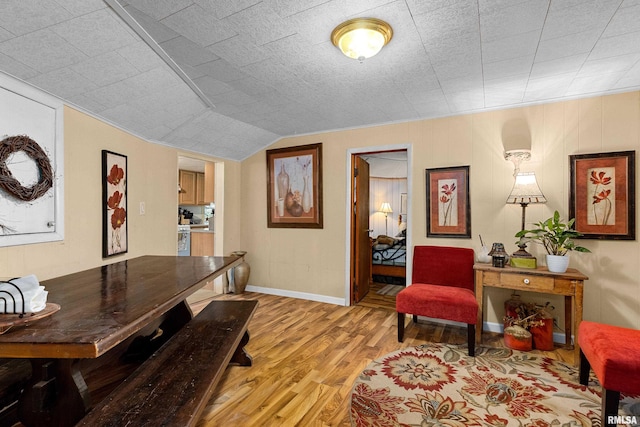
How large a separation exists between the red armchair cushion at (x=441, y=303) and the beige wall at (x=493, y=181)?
704mm

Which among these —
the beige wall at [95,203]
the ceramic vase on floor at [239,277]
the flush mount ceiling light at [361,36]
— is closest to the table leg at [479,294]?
the flush mount ceiling light at [361,36]

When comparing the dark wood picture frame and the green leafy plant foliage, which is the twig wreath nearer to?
the dark wood picture frame

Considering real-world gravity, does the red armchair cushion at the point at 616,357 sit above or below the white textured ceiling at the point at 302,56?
below

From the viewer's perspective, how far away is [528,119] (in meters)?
3.03

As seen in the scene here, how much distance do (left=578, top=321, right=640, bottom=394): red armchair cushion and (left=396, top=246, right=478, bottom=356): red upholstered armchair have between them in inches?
32.2

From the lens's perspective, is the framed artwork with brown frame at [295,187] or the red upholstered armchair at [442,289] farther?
the framed artwork with brown frame at [295,187]

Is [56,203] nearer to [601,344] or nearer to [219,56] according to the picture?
[219,56]

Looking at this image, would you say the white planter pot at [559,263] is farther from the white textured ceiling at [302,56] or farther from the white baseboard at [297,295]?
the white baseboard at [297,295]

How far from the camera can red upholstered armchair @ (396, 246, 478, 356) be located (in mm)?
2582

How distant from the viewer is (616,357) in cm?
161

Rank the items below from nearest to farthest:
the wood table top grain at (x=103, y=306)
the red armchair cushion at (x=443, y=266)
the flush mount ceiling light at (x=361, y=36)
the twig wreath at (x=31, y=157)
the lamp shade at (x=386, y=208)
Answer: the wood table top grain at (x=103, y=306), the flush mount ceiling light at (x=361, y=36), the twig wreath at (x=31, y=157), the red armchair cushion at (x=443, y=266), the lamp shade at (x=386, y=208)

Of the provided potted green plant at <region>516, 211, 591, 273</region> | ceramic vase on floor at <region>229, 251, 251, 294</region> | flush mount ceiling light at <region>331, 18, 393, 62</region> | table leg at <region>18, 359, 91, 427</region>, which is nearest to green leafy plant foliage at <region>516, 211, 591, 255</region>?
potted green plant at <region>516, 211, 591, 273</region>

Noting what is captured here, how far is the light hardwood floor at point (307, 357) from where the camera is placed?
1817 millimetres

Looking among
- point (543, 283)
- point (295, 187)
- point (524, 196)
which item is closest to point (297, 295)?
point (295, 187)
